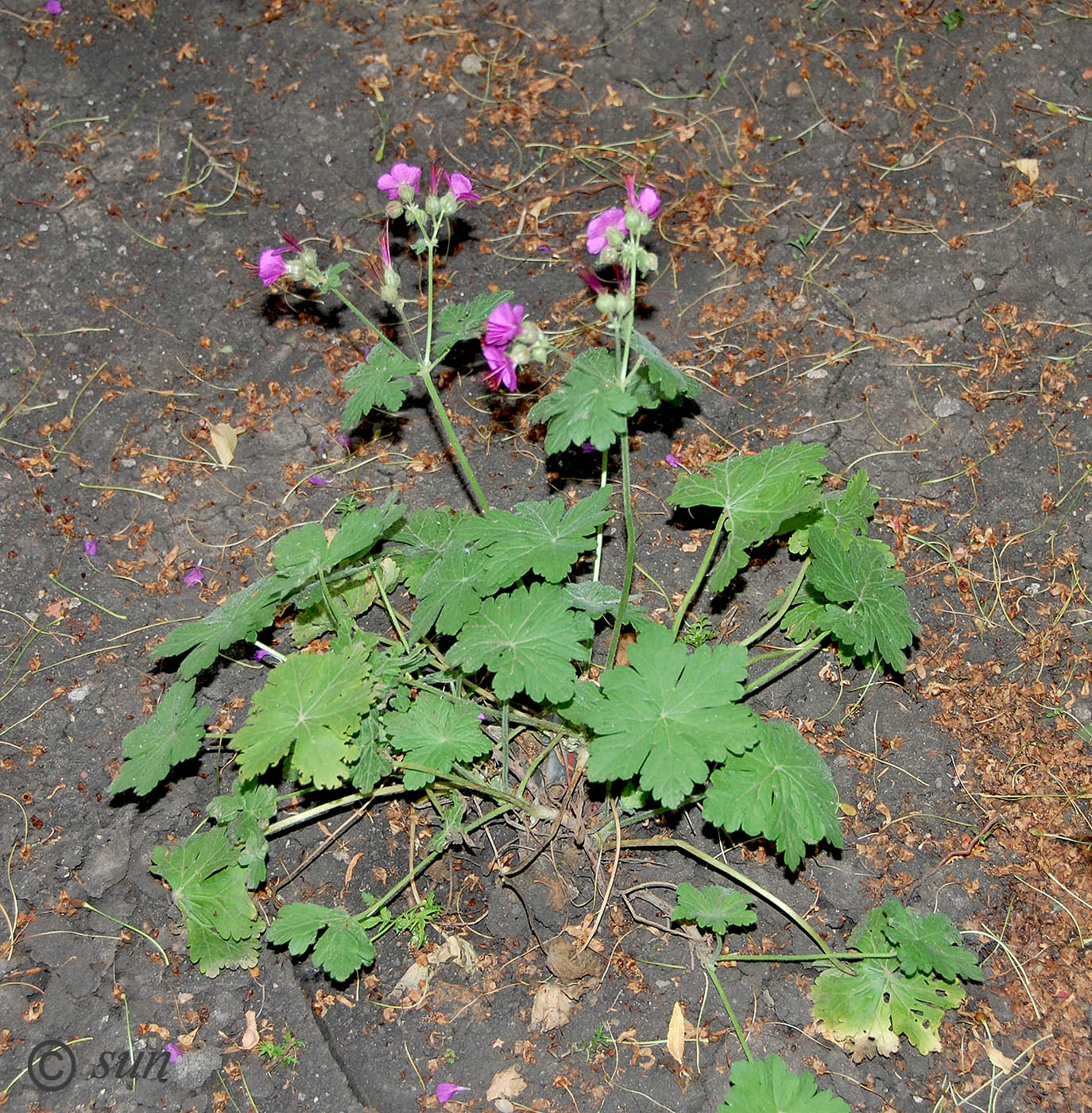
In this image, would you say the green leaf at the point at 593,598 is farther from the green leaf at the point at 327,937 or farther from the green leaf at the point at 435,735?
the green leaf at the point at 327,937

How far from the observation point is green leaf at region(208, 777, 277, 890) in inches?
93.7

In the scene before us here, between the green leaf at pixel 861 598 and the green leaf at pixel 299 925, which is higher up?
the green leaf at pixel 861 598

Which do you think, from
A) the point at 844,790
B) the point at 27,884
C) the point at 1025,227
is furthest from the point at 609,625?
the point at 1025,227

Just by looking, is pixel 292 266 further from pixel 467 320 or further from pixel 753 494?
pixel 753 494

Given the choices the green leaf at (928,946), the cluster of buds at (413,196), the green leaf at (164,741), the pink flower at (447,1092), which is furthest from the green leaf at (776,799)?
the cluster of buds at (413,196)

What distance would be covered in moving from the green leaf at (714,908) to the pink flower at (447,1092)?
692 mm

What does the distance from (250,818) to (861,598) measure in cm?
168

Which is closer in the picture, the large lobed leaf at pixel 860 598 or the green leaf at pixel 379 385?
the green leaf at pixel 379 385

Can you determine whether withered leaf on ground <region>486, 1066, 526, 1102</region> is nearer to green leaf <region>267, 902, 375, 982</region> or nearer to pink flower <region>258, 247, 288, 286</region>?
green leaf <region>267, 902, 375, 982</region>

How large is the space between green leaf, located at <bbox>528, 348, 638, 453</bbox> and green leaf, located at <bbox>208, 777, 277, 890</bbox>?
118 centimetres

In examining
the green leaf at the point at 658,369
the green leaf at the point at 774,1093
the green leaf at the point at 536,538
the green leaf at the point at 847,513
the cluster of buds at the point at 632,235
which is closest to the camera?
the cluster of buds at the point at 632,235

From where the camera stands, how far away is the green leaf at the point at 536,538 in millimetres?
2264

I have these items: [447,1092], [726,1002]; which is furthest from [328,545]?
[726,1002]

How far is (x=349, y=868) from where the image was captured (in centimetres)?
266
